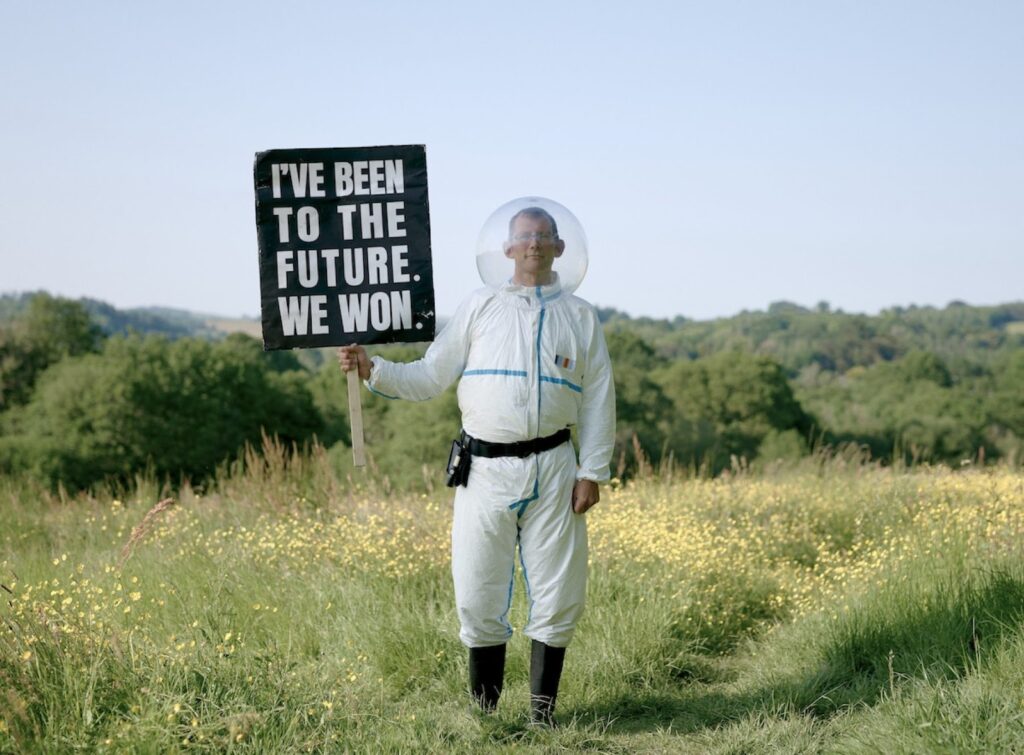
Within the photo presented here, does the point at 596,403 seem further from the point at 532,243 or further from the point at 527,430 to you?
the point at 532,243

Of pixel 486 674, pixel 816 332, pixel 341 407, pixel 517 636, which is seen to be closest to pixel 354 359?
pixel 486 674

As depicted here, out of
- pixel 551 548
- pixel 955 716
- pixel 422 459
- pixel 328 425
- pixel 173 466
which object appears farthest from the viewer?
pixel 328 425

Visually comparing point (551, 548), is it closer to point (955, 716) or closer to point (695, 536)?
point (955, 716)

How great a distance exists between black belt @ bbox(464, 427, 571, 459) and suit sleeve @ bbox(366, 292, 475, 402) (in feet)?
1.05

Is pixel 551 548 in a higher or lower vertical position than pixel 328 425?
higher

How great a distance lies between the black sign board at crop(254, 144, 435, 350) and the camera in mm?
4926

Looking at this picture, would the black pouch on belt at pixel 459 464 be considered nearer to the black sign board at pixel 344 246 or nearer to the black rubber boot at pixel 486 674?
the black sign board at pixel 344 246

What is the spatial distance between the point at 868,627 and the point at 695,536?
2.02 meters

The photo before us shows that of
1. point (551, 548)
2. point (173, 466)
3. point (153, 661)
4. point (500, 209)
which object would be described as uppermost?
point (500, 209)

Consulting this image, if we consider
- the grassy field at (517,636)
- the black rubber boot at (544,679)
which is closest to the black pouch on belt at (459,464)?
the black rubber boot at (544,679)

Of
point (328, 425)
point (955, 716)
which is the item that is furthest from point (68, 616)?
point (328, 425)

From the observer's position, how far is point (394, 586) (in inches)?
249

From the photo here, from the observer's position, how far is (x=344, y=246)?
Answer: 16.4 feet

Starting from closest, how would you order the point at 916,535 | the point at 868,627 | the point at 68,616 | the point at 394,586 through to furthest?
the point at 68,616
the point at 868,627
the point at 394,586
the point at 916,535
